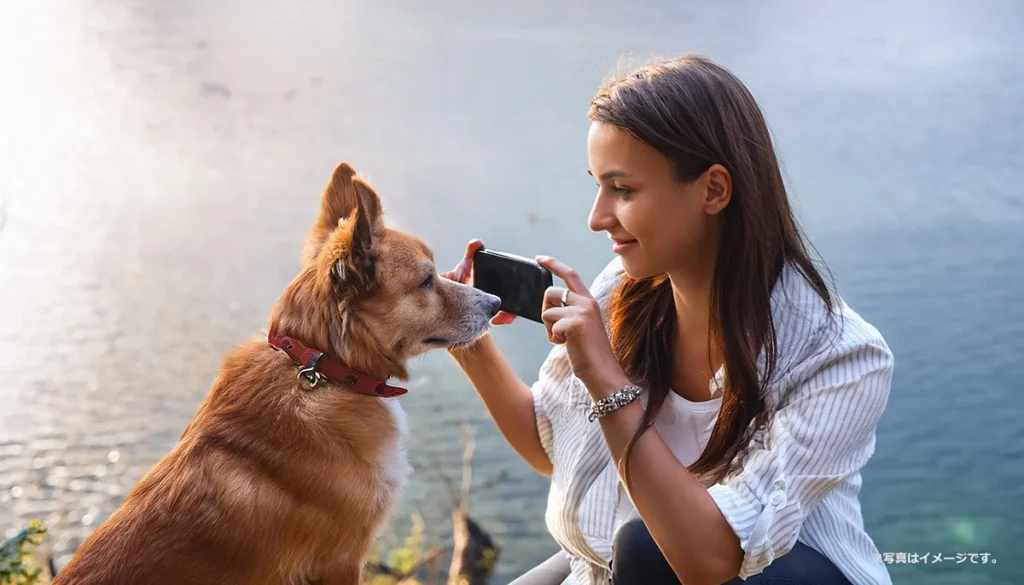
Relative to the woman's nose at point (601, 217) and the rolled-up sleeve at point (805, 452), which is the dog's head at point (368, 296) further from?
the rolled-up sleeve at point (805, 452)

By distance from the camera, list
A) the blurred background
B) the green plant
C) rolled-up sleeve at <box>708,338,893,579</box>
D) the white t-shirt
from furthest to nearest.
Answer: the blurred background, the green plant, the white t-shirt, rolled-up sleeve at <box>708,338,893,579</box>

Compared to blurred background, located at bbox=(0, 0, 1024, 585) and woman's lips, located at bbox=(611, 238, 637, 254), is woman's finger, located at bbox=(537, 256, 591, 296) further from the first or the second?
blurred background, located at bbox=(0, 0, 1024, 585)

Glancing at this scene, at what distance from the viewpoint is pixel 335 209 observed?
4.78ft

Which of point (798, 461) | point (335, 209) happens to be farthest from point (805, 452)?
point (335, 209)

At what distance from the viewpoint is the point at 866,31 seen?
252 centimetres

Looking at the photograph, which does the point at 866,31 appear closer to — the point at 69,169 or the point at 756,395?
the point at 756,395

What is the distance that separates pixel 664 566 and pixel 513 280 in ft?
1.82

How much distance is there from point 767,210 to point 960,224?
5.16 feet

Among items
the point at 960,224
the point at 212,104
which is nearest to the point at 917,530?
the point at 960,224

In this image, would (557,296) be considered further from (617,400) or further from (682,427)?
(682,427)

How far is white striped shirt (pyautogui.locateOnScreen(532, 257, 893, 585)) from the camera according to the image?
1168 mm

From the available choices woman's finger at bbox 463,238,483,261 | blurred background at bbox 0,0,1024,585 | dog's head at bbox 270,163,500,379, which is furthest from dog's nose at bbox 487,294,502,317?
blurred background at bbox 0,0,1024,585

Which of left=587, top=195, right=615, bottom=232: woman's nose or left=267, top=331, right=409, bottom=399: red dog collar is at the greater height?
left=587, top=195, right=615, bottom=232: woman's nose

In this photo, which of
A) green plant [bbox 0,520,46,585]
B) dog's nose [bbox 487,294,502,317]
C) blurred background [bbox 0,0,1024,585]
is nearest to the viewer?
dog's nose [bbox 487,294,502,317]
